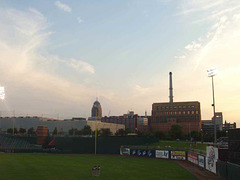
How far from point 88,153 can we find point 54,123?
2921 inches

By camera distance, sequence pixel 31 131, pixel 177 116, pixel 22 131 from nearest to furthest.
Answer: pixel 31 131
pixel 22 131
pixel 177 116

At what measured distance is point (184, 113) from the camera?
14700 cm

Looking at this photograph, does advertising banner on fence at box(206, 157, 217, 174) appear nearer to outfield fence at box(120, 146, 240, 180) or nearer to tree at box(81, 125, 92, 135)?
outfield fence at box(120, 146, 240, 180)

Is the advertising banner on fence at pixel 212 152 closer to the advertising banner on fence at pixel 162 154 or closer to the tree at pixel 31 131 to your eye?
the advertising banner on fence at pixel 162 154

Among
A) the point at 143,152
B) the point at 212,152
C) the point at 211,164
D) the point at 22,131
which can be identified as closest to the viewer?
the point at 212,152

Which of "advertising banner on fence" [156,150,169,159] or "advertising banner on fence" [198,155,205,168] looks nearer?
"advertising banner on fence" [198,155,205,168]

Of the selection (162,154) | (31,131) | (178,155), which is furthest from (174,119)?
(178,155)

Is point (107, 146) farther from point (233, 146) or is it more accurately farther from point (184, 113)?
point (184, 113)

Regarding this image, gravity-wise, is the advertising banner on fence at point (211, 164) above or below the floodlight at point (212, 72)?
below

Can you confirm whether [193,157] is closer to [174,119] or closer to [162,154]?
[162,154]

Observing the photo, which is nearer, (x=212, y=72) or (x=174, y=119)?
(x=212, y=72)

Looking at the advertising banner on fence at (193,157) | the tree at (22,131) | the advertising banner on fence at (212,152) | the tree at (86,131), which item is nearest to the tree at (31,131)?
the tree at (22,131)

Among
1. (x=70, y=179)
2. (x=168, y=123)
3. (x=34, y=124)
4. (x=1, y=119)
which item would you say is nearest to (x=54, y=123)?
(x=34, y=124)

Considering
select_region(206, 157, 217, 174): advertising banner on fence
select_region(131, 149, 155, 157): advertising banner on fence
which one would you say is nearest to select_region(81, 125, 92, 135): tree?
select_region(131, 149, 155, 157): advertising banner on fence
